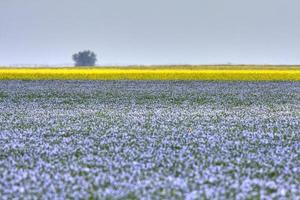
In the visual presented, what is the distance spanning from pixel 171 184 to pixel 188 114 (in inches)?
687

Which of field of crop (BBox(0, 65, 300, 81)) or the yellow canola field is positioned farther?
field of crop (BBox(0, 65, 300, 81))

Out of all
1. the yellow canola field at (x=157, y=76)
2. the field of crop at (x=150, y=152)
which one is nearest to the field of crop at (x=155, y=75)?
the yellow canola field at (x=157, y=76)

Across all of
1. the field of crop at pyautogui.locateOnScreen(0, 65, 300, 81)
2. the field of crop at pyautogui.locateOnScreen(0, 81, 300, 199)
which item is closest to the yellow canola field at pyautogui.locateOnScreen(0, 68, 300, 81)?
the field of crop at pyautogui.locateOnScreen(0, 65, 300, 81)

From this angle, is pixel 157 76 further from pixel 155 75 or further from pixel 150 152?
pixel 150 152

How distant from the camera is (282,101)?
132 feet

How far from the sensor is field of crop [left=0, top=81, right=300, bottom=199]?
42.8ft

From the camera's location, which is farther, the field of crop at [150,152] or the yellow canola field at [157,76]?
the yellow canola field at [157,76]

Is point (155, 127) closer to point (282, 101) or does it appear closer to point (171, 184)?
point (171, 184)

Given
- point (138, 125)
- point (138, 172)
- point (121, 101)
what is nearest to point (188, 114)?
point (138, 125)

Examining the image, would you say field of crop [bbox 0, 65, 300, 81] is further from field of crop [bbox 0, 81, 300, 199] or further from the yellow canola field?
field of crop [bbox 0, 81, 300, 199]

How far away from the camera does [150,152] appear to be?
18031 mm

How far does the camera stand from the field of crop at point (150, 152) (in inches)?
514

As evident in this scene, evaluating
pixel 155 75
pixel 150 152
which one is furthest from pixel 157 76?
pixel 150 152

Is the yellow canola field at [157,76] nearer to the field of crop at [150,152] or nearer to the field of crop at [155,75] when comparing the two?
the field of crop at [155,75]
